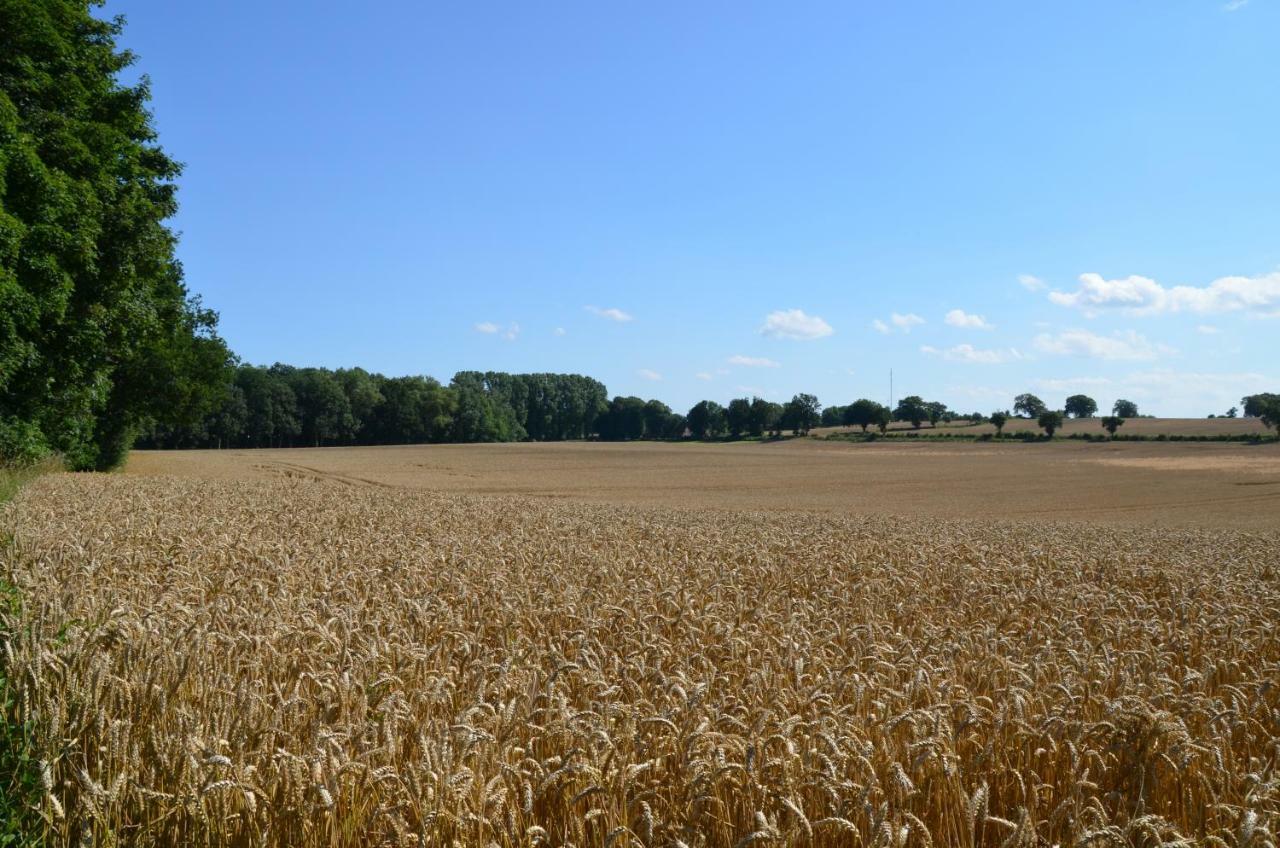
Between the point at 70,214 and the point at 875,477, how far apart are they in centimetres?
5006

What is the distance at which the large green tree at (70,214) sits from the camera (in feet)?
67.2

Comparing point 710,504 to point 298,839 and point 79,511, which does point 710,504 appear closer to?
point 79,511

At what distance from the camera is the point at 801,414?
138 metres

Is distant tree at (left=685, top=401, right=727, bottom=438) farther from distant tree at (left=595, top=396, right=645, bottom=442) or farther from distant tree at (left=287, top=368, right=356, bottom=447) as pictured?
distant tree at (left=287, top=368, right=356, bottom=447)

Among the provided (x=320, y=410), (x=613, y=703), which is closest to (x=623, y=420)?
(x=320, y=410)

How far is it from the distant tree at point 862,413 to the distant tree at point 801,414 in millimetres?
4979

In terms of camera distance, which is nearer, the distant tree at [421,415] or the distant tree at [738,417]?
the distant tree at [421,415]

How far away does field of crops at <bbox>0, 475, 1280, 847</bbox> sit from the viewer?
357 centimetres

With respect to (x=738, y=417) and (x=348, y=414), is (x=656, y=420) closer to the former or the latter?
(x=738, y=417)

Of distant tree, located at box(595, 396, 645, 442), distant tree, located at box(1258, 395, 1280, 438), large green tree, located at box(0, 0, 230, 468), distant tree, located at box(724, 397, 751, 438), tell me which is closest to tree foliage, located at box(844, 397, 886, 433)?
distant tree, located at box(724, 397, 751, 438)

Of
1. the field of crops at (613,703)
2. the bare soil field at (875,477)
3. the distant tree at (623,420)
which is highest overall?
the distant tree at (623,420)

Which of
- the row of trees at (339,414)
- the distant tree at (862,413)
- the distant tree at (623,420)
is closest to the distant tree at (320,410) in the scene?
the row of trees at (339,414)

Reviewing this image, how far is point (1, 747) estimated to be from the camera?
466 cm

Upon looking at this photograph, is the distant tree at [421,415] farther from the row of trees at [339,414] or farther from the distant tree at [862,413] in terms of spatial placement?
the distant tree at [862,413]
